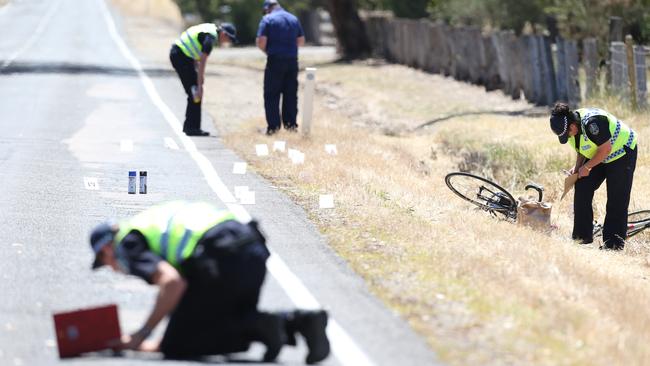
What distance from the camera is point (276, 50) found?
19.3 metres

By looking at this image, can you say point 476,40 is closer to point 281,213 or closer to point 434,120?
point 434,120

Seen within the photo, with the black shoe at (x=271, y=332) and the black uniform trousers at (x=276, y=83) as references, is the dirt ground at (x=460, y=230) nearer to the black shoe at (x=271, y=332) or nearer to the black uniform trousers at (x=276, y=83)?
the black uniform trousers at (x=276, y=83)

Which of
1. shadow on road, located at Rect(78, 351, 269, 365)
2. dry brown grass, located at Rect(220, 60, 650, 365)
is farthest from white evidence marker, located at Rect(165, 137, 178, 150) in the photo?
shadow on road, located at Rect(78, 351, 269, 365)

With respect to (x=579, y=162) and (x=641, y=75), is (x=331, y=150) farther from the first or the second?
(x=641, y=75)

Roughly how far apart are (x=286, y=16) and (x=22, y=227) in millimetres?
8566

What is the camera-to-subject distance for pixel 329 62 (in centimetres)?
3912

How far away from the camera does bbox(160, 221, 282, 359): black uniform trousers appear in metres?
7.38

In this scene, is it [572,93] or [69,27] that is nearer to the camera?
[572,93]

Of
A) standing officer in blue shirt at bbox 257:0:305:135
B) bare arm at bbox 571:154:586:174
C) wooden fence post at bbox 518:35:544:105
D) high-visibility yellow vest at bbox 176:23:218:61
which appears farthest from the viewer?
wooden fence post at bbox 518:35:544:105

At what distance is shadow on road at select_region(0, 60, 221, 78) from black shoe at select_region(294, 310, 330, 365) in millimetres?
23964

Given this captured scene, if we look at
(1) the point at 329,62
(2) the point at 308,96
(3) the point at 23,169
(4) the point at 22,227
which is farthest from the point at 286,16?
(1) the point at 329,62

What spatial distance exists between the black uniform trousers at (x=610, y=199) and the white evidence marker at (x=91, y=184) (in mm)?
4877

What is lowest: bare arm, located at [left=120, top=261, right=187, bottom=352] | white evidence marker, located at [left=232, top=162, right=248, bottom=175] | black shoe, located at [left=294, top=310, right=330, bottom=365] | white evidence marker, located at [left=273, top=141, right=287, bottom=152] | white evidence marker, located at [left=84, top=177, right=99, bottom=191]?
white evidence marker, located at [left=273, top=141, right=287, bottom=152]

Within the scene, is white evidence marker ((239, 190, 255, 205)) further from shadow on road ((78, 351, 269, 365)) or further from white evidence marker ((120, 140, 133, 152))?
shadow on road ((78, 351, 269, 365))
